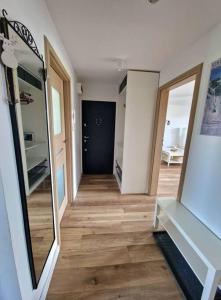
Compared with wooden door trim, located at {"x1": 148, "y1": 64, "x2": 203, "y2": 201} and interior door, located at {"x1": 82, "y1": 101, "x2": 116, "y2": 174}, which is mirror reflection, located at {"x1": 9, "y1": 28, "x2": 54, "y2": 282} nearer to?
wooden door trim, located at {"x1": 148, "y1": 64, "x2": 203, "y2": 201}

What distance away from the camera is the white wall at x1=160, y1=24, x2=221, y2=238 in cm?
→ 132

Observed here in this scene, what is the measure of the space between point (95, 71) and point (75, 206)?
2443 millimetres

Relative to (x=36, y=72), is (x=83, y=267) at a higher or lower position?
lower

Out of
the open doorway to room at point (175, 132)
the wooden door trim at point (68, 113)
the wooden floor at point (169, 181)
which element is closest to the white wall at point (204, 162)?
the wooden floor at point (169, 181)

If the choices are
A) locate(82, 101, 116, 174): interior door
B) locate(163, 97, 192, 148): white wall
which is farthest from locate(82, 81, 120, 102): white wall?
locate(163, 97, 192, 148): white wall

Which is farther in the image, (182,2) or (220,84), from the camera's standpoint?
(220,84)

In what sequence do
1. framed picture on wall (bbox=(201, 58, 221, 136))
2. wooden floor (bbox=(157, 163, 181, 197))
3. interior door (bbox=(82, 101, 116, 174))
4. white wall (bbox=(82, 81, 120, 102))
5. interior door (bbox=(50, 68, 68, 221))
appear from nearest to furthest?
framed picture on wall (bbox=(201, 58, 221, 136)) → interior door (bbox=(50, 68, 68, 221)) → wooden floor (bbox=(157, 163, 181, 197)) → white wall (bbox=(82, 81, 120, 102)) → interior door (bbox=(82, 101, 116, 174))

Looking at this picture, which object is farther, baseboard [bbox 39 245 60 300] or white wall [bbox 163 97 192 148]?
white wall [bbox 163 97 192 148]

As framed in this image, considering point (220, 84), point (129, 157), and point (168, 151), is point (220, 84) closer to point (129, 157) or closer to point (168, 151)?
point (129, 157)

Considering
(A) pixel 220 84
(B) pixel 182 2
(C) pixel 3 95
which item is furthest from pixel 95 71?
(C) pixel 3 95

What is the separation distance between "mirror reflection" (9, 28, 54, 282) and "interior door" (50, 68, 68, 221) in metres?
0.50

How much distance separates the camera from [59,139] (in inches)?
77.6

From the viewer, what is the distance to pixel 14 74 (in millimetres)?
742

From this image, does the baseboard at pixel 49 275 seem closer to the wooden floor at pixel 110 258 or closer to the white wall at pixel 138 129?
the wooden floor at pixel 110 258
